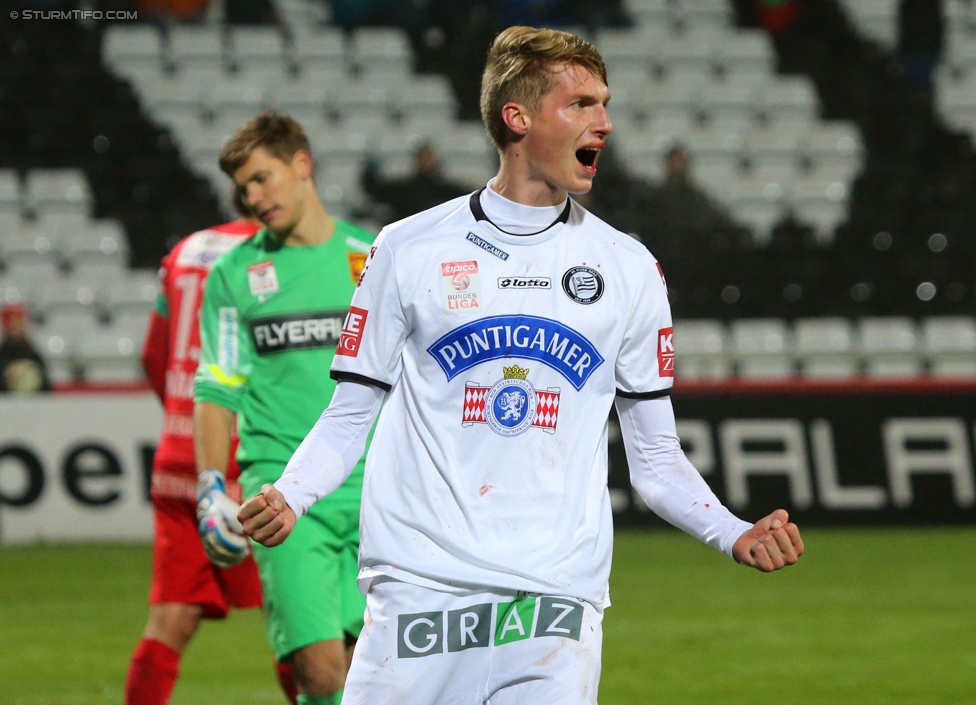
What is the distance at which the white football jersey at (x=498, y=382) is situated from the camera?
3.16m

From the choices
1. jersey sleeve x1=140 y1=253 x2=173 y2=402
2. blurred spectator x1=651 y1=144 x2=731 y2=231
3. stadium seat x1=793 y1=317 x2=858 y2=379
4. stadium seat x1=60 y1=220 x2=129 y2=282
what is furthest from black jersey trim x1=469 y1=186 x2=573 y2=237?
stadium seat x1=60 y1=220 x2=129 y2=282

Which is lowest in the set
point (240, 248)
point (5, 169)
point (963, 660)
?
point (963, 660)

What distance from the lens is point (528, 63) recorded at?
10.8ft

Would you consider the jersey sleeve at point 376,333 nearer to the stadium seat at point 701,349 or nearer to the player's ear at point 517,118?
the player's ear at point 517,118

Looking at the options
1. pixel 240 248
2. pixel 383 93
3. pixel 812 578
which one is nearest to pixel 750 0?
pixel 383 93

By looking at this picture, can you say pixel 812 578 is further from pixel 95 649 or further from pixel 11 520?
pixel 11 520

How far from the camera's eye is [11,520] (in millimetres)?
11922

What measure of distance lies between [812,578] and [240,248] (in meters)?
6.55

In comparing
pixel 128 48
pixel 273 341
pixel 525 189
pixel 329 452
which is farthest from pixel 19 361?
pixel 525 189

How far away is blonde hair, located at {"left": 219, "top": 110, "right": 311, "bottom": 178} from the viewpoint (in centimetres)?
498

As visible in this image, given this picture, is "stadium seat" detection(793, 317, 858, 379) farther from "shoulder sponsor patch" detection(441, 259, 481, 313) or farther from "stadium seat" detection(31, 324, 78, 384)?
"shoulder sponsor patch" detection(441, 259, 481, 313)

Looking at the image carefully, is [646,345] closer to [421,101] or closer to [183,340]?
[183,340]

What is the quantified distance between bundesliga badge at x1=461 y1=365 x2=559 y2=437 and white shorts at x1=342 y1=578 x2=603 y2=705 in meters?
0.36

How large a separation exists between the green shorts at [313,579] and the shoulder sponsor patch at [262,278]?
59 centimetres
